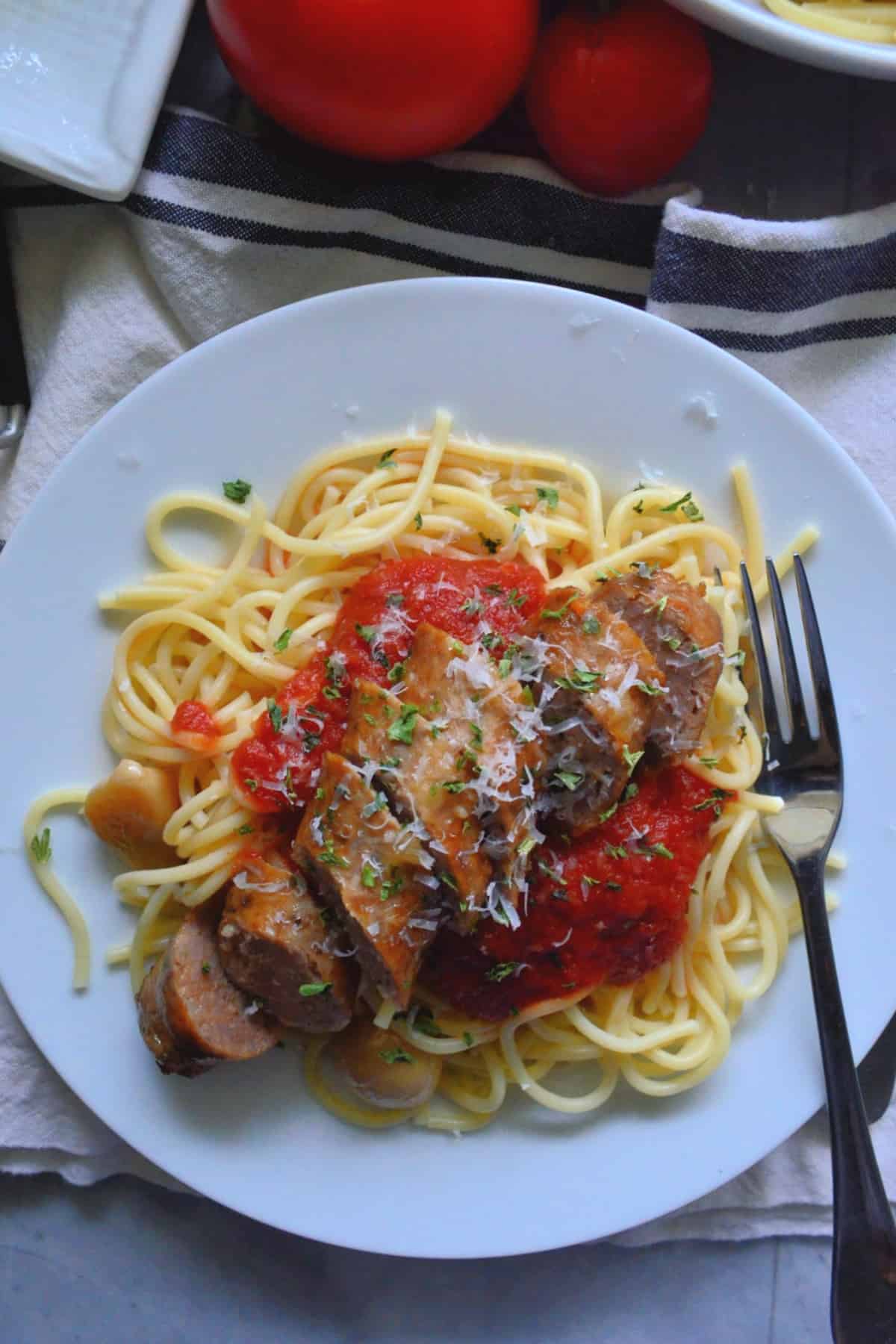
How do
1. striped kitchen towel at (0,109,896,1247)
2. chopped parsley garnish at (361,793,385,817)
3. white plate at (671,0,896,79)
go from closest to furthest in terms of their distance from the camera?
chopped parsley garnish at (361,793,385,817) < white plate at (671,0,896,79) < striped kitchen towel at (0,109,896,1247)

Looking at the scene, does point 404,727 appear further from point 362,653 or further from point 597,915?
point 597,915

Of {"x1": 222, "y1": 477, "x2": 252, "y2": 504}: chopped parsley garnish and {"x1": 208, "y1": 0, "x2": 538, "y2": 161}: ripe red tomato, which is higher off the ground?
{"x1": 208, "y1": 0, "x2": 538, "y2": 161}: ripe red tomato

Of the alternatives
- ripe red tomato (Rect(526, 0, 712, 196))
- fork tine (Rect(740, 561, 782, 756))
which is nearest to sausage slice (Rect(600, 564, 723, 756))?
fork tine (Rect(740, 561, 782, 756))

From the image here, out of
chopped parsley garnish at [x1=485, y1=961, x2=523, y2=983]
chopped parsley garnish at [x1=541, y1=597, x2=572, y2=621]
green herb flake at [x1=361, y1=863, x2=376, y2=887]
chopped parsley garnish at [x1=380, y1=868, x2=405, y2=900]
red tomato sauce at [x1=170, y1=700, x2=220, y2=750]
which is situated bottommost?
chopped parsley garnish at [x1=485, y1=961, x2=523, y2=983]

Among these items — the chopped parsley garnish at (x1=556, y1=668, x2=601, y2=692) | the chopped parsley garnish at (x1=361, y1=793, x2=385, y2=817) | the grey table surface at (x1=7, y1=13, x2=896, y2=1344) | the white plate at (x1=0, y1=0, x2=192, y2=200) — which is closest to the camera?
the chopped parsley garnish at (x1=361, y1=793, x2=385, y2=817)

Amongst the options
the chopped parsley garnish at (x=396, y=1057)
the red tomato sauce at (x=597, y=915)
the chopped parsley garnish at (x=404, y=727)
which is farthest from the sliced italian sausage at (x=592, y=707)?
the chopped parsley garnish at (x=396, y=1057)

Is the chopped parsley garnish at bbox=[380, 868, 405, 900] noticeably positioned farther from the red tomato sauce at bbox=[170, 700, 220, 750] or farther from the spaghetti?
the red tomato sauce at bbox=[170, 700, 220, 750]

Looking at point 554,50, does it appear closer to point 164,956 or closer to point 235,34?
point 235,34
